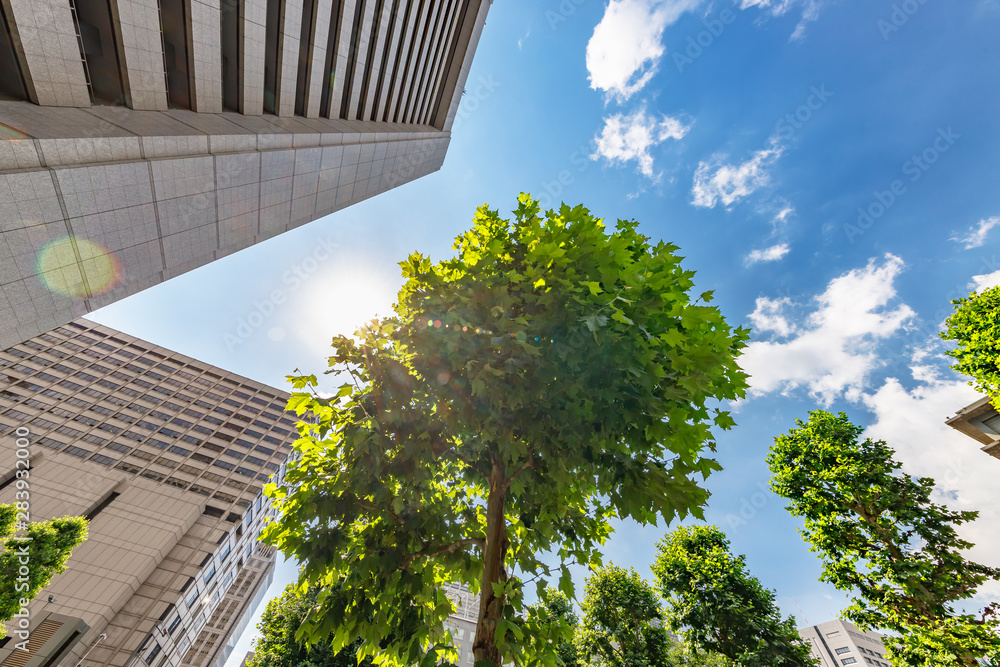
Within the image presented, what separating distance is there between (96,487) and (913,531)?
57.9 metres

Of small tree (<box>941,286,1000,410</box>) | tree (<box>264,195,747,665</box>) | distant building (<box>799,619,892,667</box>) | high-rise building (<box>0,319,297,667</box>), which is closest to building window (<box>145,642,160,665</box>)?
high-rise building (<box>0,319,297,667</box>)

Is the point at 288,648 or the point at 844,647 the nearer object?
the point at 288,648

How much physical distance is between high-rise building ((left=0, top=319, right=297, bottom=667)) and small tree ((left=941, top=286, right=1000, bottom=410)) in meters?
51.6

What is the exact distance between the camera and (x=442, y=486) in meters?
7.04

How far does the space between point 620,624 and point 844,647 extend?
87.1 meters

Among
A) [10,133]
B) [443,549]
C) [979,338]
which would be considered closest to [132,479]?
[10,133]

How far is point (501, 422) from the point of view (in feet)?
16.2

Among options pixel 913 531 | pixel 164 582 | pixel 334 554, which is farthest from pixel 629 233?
pixel 164 582

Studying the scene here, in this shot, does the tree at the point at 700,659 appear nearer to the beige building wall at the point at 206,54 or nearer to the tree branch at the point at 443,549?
the tree branch at the point at 443,549

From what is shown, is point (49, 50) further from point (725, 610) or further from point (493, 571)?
point (725, 610)

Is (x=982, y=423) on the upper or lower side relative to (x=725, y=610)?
upper

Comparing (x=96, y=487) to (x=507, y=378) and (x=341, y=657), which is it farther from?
(x=507, y=378)

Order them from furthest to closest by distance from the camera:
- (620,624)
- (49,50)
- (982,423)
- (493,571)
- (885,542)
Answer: (620,624), (982,423), (885,542), (49,50), (493,571)

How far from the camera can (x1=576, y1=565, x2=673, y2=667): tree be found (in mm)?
16047
